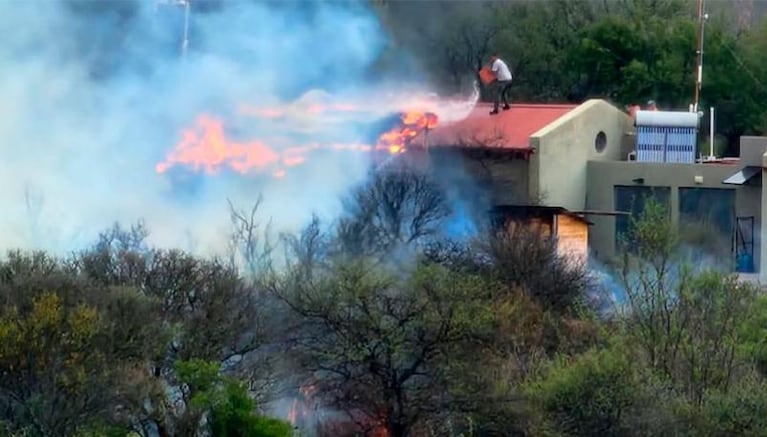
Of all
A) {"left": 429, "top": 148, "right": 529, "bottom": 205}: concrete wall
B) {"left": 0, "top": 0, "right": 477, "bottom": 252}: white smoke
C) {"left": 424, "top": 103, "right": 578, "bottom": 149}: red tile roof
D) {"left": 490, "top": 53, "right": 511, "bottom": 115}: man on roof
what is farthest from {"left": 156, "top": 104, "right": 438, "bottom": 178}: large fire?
Result: {"left": 490, "top": 53, "right": 511, "bottom": 115}: man on roof

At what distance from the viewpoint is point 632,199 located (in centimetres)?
4581

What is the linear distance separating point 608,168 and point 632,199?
95 centimetres

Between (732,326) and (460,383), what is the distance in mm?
4305

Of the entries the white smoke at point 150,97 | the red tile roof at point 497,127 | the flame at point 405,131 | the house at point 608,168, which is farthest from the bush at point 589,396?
the house at point 608,168

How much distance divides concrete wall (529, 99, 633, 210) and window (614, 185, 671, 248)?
0.87 metres

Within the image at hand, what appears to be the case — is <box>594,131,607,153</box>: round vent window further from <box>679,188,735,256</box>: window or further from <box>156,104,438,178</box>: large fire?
<box>156,104,438,178</box>: large fire

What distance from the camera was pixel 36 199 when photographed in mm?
34688

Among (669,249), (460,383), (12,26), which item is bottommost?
(460,383)

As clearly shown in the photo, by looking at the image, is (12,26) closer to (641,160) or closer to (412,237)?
(412,237)

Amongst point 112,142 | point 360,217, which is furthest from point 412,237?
point 112,142

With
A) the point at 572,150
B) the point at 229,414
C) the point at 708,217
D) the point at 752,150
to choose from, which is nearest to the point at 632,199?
the point at 572,150

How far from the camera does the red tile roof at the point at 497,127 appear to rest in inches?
1663

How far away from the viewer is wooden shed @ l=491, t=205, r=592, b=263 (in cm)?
4150

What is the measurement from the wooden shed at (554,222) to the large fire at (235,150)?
386 cm
